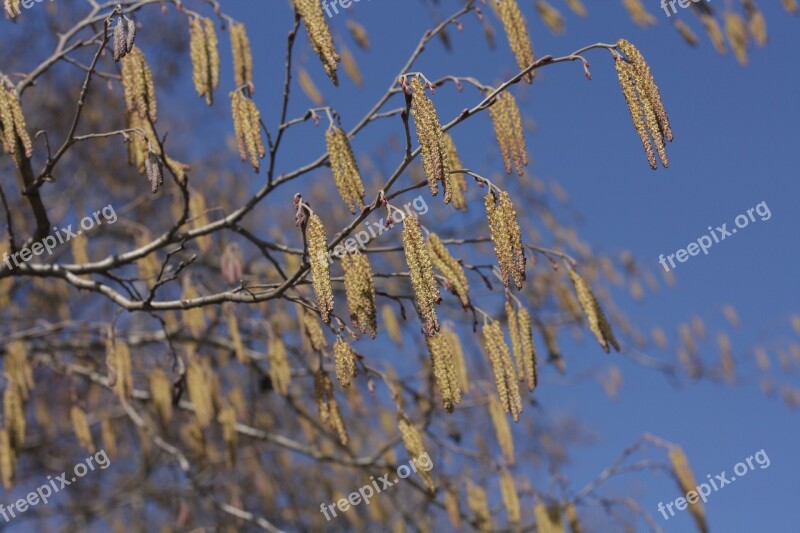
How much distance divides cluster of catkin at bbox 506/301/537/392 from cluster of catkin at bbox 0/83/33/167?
1.36 meters

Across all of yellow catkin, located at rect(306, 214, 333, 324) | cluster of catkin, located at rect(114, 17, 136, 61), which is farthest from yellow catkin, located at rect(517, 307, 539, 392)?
cluster of catkin, located at rect(114, 17, 136, 61)

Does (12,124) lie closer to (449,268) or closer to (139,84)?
(139,84)

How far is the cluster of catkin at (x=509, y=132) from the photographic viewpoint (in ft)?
7.57

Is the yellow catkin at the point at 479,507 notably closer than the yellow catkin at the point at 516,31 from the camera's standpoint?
No

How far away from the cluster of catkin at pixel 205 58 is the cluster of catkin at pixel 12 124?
0.49 metres

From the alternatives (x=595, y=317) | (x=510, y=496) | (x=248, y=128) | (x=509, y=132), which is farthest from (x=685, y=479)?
(x=248, y=128)

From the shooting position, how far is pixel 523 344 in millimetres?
2287

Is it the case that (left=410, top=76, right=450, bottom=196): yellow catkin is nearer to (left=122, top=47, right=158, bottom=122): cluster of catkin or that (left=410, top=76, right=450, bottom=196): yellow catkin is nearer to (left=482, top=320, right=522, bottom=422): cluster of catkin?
(left=482, top=320, right=522, bottom=422): cluster of catkin

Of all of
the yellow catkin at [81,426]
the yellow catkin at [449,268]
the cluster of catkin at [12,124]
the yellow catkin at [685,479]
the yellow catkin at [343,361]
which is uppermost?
the cluster of catkin at [12,124]

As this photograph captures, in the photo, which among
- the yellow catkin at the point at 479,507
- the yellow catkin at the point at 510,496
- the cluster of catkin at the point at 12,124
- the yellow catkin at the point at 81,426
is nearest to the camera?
the cluster of catkin at the point at 12,124

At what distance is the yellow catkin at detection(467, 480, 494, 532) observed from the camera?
11.7 ft

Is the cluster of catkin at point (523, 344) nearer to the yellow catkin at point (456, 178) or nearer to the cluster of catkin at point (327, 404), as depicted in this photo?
the yellow catkin at point (456, 178)

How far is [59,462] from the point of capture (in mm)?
6152

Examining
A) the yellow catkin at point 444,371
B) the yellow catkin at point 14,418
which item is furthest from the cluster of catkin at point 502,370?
the yellow catkin at point 14,418
